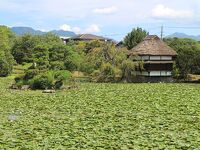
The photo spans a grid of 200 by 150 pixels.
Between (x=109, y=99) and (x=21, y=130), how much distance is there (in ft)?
24.5

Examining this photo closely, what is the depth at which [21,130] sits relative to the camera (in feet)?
36.2

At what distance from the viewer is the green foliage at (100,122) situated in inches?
371

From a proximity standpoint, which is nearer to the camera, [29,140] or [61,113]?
[29,140]

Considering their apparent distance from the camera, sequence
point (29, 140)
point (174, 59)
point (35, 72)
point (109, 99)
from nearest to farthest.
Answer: point (29, 140) → point (109, 99) → point (35, 72) → point (174, 59)

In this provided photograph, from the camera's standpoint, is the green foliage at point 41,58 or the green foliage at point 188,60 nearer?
the green foliage at point 41,58

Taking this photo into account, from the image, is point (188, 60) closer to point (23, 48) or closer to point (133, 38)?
point (133, 38)

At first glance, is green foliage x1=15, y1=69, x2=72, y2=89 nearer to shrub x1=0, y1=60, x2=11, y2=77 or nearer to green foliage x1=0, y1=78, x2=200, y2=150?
green foliage x1=0, y1=78, x2=200, y2=150

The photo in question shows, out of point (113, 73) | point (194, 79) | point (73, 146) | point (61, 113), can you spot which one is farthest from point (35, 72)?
point (73, 146)

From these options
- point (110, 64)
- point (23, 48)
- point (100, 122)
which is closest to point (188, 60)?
point (110, 64)

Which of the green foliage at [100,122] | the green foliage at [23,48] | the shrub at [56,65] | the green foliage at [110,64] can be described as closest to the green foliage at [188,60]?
the green foliage at [110,64]

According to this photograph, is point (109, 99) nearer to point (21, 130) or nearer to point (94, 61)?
point (21, 130)

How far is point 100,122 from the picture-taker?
1226 centimetres

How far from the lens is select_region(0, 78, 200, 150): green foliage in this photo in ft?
30.9

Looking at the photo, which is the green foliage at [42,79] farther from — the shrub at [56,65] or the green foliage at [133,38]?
the green foliage at [133,38]
